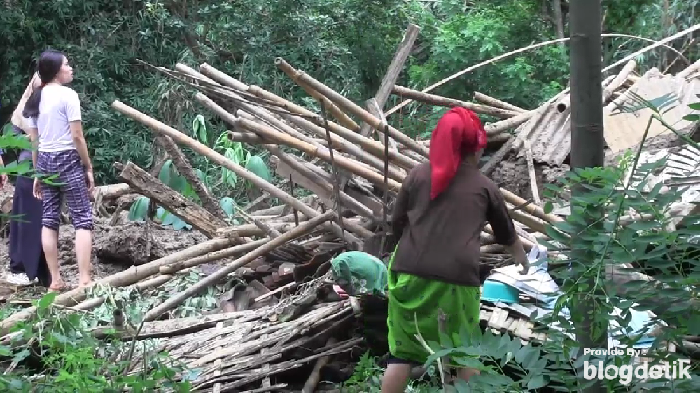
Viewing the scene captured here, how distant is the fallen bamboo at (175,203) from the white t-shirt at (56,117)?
430 mm

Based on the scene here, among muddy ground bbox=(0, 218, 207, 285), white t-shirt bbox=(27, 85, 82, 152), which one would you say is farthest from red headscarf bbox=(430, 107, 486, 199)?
muddy ground bbox=(0, 218, 207, 285)

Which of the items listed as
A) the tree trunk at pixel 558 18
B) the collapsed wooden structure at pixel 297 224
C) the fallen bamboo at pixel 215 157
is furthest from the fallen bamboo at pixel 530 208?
the tree trunk at pixel 558 18

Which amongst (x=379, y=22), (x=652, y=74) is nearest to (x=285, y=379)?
(x=652, y=74)

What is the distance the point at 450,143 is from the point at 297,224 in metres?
2.32

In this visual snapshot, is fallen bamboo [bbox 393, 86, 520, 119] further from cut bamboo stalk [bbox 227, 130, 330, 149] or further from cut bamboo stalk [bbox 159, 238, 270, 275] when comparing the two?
cut bamboo stalk [bbox 159, 238, 270, 275]

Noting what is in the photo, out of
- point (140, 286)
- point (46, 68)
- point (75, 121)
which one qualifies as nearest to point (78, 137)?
point (75, 121)

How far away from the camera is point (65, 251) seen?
23.3ft

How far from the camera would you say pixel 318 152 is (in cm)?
503

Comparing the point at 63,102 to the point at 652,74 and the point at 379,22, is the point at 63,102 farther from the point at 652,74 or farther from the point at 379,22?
the point at 379,22

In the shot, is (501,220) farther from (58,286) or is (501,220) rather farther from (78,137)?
(58,286)

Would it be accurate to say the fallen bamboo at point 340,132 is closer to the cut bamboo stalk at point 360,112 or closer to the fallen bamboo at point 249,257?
the cut bamboo stalk at point 360,112

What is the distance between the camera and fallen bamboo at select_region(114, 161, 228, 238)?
5934 millimetres

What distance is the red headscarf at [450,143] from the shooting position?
11.1 feet

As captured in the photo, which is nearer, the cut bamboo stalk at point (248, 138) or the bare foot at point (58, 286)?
the cut bamboo stalk at point (248, 138)
